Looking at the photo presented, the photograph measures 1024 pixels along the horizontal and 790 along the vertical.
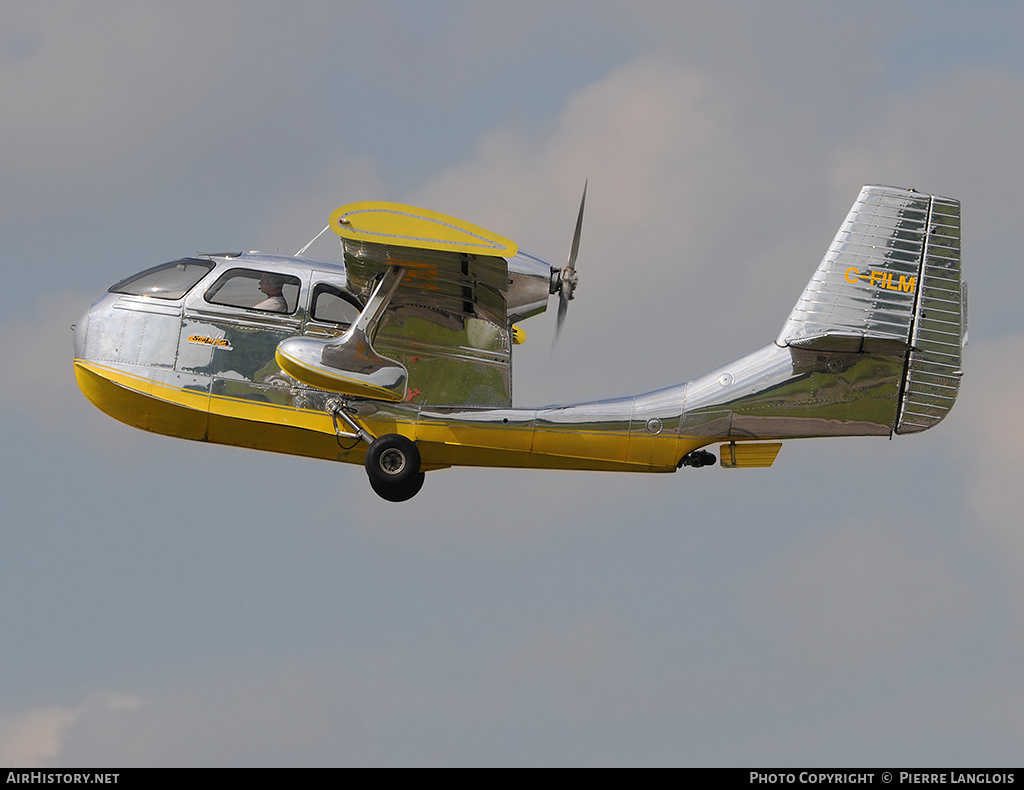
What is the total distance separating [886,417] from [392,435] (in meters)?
6.99

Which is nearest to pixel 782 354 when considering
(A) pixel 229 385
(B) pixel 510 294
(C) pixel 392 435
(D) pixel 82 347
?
(B) pixel 510 294

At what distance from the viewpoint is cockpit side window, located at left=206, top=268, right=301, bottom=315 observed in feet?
73.4

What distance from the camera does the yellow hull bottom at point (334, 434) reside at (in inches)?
871

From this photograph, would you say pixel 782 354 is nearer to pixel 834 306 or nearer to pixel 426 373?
pixel 834 306

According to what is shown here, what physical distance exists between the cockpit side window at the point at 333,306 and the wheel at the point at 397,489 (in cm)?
236

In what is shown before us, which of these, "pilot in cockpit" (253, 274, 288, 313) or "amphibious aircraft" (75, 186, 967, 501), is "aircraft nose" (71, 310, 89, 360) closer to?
"amphibious aircraft" (75, 186, 967, 501)

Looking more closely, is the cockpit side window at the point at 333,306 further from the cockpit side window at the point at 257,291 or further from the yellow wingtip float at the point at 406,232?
the yellow wingtip float at the point at 406,232

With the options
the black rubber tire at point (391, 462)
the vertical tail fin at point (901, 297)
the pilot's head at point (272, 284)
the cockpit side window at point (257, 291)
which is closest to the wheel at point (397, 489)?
the black rubber tire at point (391, 462)

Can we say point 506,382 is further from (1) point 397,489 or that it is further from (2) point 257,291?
(2) point 257,291

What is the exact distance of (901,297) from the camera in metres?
22.3

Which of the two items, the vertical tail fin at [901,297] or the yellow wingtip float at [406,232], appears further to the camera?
the vertical tail fin at [901,297]

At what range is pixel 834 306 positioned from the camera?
882 inches

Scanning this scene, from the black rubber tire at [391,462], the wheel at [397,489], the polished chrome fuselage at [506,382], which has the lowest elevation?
the wheel at [397,489]

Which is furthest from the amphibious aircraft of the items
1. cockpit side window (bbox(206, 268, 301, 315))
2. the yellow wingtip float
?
the yellow wingtip float
